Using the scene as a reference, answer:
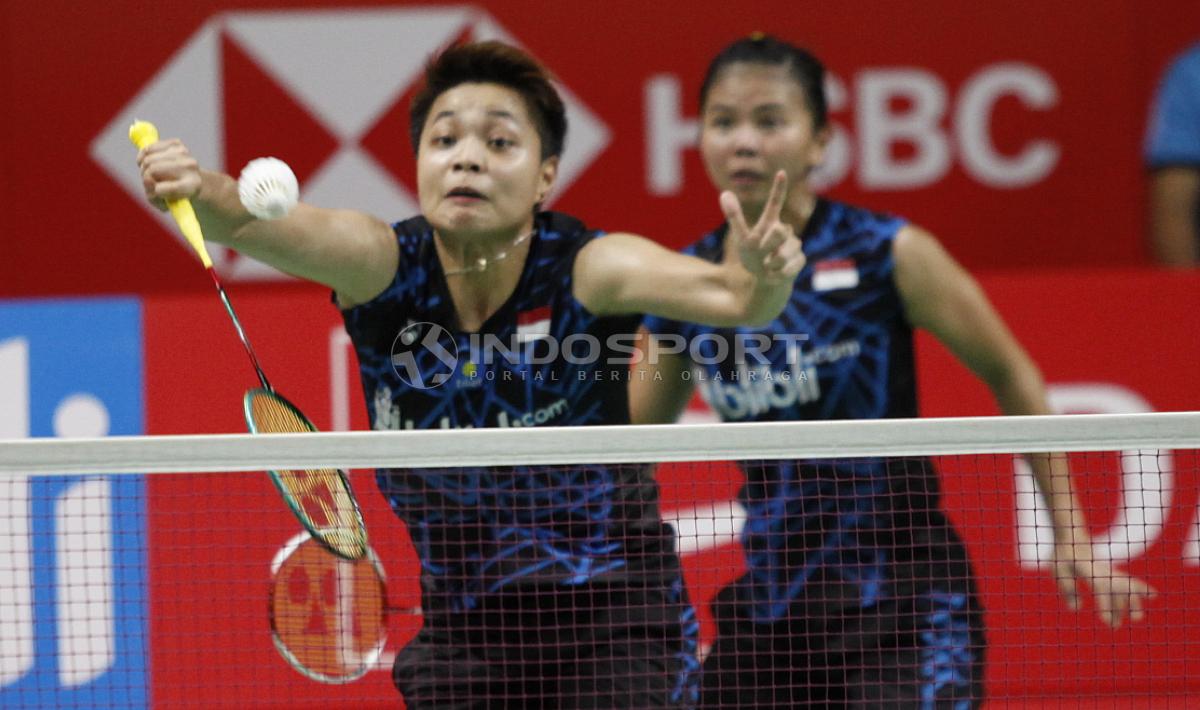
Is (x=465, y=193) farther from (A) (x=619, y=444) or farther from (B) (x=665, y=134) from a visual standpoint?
(B) (x=665, y=134)

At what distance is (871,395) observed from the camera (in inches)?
155

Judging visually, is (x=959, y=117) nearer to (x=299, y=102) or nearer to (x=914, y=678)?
(x=299, y=102)

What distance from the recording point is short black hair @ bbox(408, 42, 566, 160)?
11.4 feet

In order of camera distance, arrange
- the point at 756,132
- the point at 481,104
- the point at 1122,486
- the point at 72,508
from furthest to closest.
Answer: the point at 72,508, the point at 1122,486, the point at 756,132, the point at 481,104

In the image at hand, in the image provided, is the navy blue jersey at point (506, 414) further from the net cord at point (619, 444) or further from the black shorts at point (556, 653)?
the net cord at point (619, 444)

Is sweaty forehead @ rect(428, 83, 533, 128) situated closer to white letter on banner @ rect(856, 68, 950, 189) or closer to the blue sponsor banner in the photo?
the blue sponsor banner

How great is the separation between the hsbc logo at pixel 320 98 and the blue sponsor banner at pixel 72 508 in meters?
2.09

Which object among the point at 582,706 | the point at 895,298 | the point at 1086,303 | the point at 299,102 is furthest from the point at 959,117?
the point at 582,706

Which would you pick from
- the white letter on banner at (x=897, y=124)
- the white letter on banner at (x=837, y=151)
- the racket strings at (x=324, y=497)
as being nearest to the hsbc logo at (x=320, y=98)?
the white letter on banner at (x=837, y=151)

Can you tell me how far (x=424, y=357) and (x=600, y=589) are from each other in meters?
0.57

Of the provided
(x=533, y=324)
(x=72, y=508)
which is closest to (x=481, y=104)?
(x=533, y=324)

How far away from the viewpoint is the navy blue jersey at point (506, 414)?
329cm

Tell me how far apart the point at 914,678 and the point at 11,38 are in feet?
17.5

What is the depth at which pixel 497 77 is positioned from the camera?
3496 millimetres
